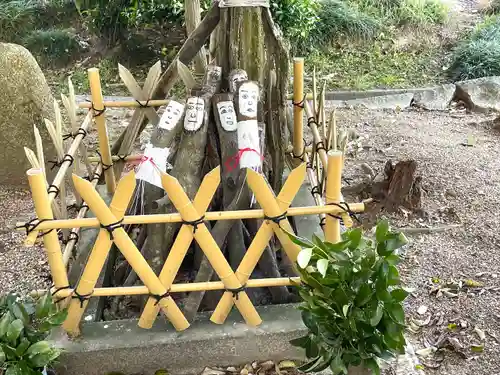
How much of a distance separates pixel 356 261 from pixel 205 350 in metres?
0.77

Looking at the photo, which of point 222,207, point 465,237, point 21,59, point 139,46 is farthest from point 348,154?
point 139,46

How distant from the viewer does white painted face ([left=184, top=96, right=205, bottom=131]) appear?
2.60 metres

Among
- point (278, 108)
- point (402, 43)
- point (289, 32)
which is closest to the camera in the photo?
point (278, 108)

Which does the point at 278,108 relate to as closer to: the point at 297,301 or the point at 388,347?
the point at 297,301

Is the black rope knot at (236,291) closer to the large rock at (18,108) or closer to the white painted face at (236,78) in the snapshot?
the white painted face at (236,78)

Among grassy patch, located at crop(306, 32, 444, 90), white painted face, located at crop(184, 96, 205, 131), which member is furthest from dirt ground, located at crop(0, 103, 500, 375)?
grassy patch, located at crop(306, 32, 444, 90)

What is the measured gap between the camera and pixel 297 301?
2615mm

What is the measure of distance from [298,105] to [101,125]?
105 centimetres

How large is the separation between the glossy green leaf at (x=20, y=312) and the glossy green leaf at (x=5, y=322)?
0.06ft

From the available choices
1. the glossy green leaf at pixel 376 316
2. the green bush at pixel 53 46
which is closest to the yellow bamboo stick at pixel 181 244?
the glossy green leaf at pixel 376 316

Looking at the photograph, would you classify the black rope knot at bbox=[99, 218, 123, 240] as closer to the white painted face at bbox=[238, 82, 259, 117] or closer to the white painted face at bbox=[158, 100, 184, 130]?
the white painted face at bbox=[158, 100, 184, 130]

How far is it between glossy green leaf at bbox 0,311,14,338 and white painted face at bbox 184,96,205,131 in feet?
3.51

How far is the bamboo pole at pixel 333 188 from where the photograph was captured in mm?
2146

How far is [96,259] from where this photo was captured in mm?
2215
